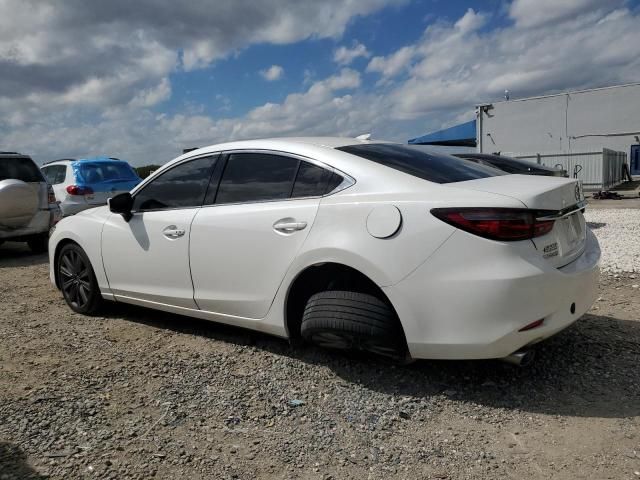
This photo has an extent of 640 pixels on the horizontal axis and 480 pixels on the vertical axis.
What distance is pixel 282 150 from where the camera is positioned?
11.8 feet

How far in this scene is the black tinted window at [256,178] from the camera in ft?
11.5

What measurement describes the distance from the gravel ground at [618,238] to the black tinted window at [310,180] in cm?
411

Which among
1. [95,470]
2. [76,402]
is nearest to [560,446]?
→ [95,470]

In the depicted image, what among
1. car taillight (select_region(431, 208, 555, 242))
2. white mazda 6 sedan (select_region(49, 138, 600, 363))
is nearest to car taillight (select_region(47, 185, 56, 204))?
white mazda 6 sedan (select_region(49, 138, 600, 363))

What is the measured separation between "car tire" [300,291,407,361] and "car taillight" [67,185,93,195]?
8.26 metres

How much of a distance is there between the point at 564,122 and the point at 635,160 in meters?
4.44

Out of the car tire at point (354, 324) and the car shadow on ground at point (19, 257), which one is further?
the car shadow on ground at point (19, 257)

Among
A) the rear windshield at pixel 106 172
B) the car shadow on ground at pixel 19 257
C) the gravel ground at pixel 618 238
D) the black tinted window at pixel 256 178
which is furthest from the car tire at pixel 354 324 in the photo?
the rear windshield at pixel 106 172

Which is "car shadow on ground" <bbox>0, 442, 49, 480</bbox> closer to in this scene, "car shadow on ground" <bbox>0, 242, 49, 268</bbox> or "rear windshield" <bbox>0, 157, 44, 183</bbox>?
"car shadow on ground" <bbox>0, 242, 49, 268</bbox>

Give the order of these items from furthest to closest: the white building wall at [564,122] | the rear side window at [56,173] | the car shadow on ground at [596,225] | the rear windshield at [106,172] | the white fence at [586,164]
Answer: the white building wall at [564,122] < the white fence at [586,164] < the rear side window at [56,173] < the rear windshield at [106,172] < the car shadow on ground at [596,225]

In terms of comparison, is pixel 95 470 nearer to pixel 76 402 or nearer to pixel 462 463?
pixel 76 402

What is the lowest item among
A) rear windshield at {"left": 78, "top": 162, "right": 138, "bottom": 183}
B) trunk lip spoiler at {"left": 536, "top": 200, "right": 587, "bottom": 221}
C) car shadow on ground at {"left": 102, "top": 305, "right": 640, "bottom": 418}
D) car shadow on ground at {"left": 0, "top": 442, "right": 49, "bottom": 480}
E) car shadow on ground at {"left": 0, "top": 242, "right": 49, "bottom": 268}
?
car shadow on ground at {"left": 102, "top": 305, "right": 640, "bottom": 418}

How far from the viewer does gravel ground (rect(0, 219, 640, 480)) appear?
2439 millimetres

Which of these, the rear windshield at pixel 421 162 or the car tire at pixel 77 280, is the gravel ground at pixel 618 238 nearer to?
the rear windshield at pixel 421 162
